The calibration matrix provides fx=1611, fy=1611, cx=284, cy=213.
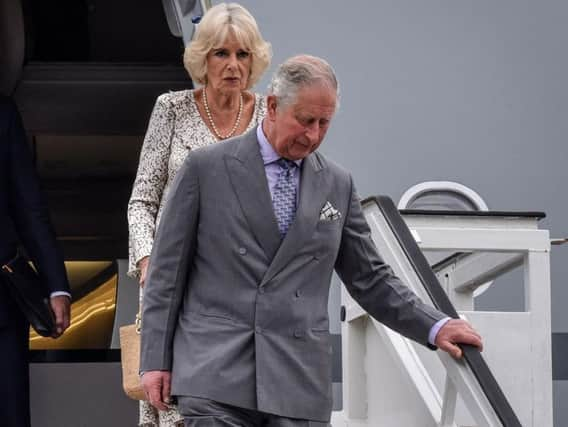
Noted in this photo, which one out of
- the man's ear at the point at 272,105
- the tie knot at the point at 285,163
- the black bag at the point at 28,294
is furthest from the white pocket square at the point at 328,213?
the black bag at the point at 28,294

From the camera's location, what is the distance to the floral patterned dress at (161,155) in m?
3.76

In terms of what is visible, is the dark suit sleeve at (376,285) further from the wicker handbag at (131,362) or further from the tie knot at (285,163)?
the wicker handbag at (131,362)

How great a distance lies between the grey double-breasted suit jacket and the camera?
308cm

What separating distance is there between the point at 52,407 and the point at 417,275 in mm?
1747

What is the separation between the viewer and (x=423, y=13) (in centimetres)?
621

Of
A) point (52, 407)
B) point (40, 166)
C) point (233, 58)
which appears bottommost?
point (52, 407)

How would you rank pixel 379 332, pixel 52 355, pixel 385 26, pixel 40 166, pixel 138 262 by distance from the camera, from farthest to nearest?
pixel 40 166 < pixel 385 26 < pixel 52 355 < pixel 379 332 < pixel 138 262

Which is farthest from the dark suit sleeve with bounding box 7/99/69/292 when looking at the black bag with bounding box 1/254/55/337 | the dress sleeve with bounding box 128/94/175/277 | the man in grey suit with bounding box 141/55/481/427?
the man in grey suit with bounding box 141/55/481/427

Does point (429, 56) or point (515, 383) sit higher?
point (429, 56)

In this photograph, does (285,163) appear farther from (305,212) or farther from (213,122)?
(213,122)

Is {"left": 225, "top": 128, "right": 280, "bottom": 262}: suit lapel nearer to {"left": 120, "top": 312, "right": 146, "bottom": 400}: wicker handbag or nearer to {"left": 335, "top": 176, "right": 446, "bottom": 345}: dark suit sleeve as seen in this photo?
{"left": 335, "top": 176, "right": 446, "bottom": 345}: dark suit sleeve

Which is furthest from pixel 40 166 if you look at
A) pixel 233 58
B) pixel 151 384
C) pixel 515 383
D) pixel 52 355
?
pixel 151 384

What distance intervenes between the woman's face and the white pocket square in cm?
65

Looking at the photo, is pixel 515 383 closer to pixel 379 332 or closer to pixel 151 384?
pixel 379 332
